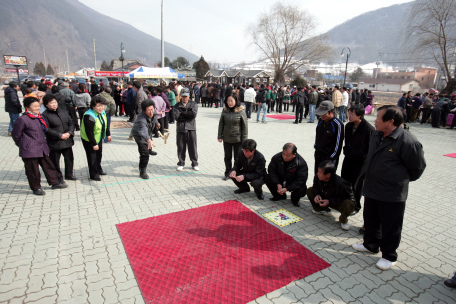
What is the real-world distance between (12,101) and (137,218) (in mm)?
7580

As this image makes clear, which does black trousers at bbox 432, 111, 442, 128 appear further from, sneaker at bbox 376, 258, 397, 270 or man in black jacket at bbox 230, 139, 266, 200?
sneaker at bbox 376, 258, 397, 270

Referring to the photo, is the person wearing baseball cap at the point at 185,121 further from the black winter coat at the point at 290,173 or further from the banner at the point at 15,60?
the banner at the point at 15,60

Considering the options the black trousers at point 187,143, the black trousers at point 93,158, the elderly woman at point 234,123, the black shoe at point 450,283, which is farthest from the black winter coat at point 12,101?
the black shoe at point 450,283

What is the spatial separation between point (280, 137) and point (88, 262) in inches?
331

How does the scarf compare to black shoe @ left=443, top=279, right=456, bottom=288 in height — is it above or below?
above

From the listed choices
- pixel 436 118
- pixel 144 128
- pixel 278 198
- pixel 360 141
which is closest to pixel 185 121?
pixel 144 128

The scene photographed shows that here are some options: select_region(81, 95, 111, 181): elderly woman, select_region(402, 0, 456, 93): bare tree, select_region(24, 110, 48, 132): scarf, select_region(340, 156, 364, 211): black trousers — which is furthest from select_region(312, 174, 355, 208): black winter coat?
select_region(402, 0, 456, 93): bare tree

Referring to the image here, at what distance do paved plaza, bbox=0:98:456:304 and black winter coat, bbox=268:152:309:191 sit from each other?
454 millimetres

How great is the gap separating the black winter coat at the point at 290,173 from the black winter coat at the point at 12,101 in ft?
28.2

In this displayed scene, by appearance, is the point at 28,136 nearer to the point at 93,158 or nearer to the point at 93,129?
the point at 93,129

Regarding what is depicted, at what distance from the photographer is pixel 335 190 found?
3.88 meters

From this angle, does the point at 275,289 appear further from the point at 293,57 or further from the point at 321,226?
the point at 293,57

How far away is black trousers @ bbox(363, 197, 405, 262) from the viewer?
283 centimetres

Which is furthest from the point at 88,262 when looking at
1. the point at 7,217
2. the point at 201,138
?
the point at 201,138
